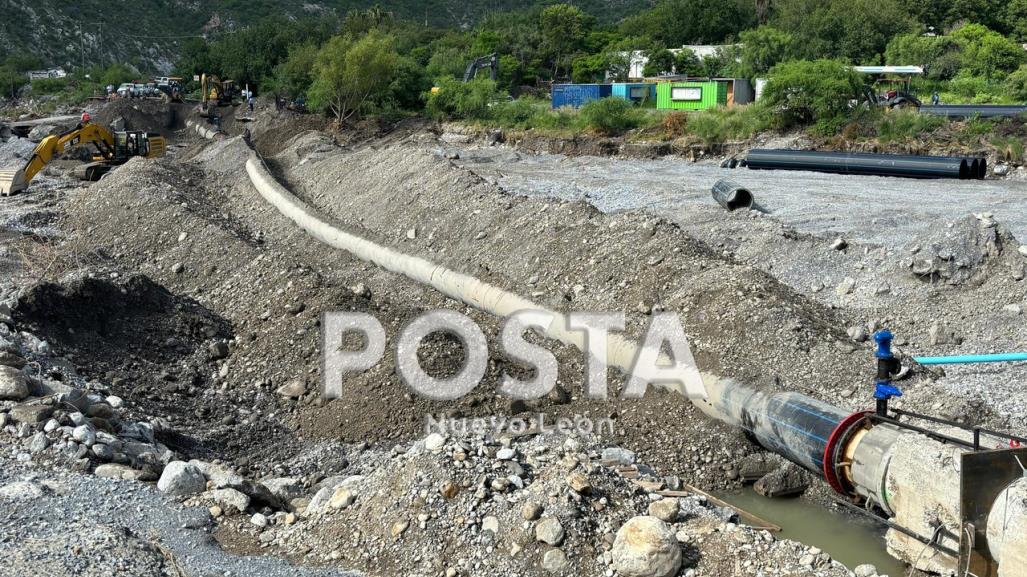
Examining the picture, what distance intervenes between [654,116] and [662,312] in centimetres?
2580

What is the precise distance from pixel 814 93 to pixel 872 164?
22.9ft

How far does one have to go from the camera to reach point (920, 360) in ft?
36.9

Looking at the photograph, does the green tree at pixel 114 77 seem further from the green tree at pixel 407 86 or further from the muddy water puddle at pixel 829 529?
the muddy water puddle at pixel 829 529

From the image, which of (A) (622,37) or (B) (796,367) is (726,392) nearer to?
(B) (796,367)

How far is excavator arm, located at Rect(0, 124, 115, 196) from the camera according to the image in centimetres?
2511

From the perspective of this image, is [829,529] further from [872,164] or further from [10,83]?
[10,83]

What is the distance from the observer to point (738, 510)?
8555mm

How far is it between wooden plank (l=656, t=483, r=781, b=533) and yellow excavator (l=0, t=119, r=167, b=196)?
887 inches

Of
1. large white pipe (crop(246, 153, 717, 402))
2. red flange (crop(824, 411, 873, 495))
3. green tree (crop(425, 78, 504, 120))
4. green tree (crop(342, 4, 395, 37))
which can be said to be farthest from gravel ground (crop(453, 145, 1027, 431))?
green tree (crop(342, 4, 395, 37))

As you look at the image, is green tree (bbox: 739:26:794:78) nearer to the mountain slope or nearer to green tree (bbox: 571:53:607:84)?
green tree (bbox: 571:53:607:84)

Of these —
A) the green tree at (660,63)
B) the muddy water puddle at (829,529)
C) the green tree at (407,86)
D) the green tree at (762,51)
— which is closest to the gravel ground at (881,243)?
the muddy water puddle at (829,529)

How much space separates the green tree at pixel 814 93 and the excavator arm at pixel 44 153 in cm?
2191

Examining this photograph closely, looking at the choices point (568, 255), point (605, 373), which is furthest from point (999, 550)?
point (568, 255)

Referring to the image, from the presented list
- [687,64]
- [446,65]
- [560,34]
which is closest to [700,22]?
[560,34]
